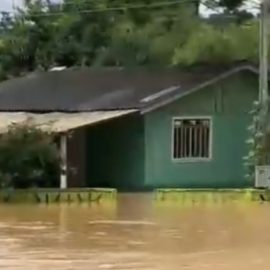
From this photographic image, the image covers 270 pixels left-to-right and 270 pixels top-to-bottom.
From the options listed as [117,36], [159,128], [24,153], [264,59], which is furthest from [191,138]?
[117,36]

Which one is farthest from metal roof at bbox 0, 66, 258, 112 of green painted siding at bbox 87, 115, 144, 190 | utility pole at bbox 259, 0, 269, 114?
utility pole at bbox 259, 0, 269, 114

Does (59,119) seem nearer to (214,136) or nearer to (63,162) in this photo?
(63,162)

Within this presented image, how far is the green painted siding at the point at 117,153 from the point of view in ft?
112

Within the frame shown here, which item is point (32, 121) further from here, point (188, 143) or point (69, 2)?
point (69, 2)

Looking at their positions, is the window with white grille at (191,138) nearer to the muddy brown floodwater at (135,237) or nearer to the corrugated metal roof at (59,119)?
the corrugated metal roof at (59,119)

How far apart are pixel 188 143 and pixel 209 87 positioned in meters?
1.87

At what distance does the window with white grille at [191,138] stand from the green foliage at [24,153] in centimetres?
557

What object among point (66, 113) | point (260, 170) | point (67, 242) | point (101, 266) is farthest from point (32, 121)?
point (101, 266)

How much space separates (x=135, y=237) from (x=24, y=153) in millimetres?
10166

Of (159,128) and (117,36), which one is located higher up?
(117,36)

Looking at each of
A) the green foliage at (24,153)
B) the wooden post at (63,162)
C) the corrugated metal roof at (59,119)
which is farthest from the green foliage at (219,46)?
the green foliage at (24,153)

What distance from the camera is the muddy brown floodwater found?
16.3 metres

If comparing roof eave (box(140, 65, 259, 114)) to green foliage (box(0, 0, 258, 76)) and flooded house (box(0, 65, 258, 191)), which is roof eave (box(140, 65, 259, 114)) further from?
green foliage (box(0, 0, 258, 76))

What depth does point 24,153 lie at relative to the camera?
29.6m
